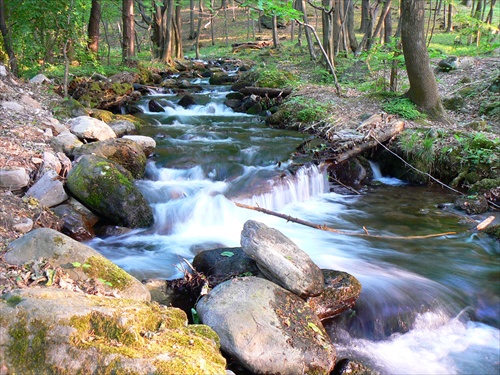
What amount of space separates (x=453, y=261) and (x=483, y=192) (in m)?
2.77

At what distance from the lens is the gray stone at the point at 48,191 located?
611cm

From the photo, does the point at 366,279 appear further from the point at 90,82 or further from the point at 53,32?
the point at 53,32

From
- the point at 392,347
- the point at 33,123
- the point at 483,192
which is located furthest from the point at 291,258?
the point at 33,123

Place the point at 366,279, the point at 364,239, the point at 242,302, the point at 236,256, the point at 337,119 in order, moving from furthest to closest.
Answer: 1. the point at 337,119
2. the point at 364,239
3. the point at 366,279
4. the point at 236,256
5. the point at 242,302

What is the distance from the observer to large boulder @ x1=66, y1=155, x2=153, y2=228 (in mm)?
6582

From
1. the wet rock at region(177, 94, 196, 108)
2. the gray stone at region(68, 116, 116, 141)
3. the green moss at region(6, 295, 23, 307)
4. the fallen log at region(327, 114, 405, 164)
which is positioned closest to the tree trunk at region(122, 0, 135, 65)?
the wet rock at region(177, 94, 196, 108)

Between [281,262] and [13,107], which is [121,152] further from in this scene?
[281,262]

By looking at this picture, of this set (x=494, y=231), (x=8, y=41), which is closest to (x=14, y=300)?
(x=494, y=231)

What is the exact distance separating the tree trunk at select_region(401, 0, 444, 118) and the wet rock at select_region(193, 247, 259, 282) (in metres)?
7.64

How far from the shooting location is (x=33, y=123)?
809 cm

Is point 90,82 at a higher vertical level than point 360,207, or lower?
higher

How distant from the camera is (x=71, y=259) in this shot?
398cm

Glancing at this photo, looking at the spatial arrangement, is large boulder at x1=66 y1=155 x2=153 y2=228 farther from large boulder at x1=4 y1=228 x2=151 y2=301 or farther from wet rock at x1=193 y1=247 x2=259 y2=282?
large boulder at x1=4 y1=228 x2=151 y2=301

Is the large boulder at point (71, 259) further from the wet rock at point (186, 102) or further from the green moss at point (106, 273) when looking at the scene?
the wet rock at point (186, 102)
